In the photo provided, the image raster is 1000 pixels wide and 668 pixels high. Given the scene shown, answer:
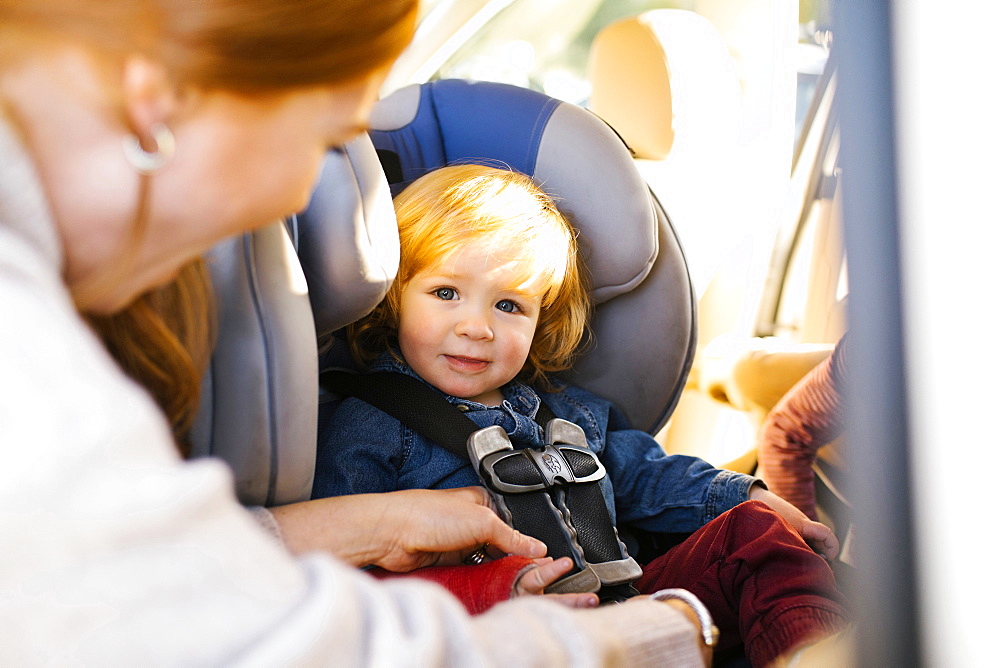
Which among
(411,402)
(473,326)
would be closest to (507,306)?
(473,326)

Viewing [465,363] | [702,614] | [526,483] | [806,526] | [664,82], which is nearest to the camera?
[702,614]

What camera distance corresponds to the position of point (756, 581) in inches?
33.5

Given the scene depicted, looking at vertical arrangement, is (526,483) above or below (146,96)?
below

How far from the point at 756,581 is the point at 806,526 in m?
0.10

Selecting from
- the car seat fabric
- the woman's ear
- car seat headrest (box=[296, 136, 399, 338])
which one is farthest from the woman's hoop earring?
car seat headrest (box=[296, 136, 399, 338])

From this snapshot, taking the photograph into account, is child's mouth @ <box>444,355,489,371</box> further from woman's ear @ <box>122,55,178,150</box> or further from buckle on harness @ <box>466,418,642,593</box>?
woman's ear @ <box>122,55,178,150</box>

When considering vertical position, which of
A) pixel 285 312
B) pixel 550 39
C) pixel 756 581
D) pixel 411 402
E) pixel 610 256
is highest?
pixel 550 39

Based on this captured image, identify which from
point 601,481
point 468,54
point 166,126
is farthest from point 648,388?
point 166,126

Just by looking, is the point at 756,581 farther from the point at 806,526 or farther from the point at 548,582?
the point at 548,582

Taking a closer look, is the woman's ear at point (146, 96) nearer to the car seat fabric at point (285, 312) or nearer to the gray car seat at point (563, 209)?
the car seat fabric at point (285, 312)

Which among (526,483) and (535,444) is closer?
(526,483)

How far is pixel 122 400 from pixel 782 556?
0.66m

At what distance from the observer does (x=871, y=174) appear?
0.57 meters

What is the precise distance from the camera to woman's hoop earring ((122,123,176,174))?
1.52 feet
